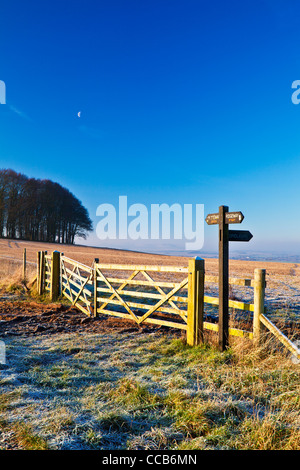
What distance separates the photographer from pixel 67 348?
5.97 meters

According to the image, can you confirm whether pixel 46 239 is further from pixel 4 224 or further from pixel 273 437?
pixel 273 437

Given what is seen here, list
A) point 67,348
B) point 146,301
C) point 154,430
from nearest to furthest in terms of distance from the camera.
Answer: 1. point 154,430
2. point 67,348
3. point 146,301

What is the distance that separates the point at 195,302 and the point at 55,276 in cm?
731

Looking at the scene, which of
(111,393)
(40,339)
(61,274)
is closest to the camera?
(111,393)

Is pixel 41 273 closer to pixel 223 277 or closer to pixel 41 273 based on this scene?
pixel 41 273

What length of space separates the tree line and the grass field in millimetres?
49609

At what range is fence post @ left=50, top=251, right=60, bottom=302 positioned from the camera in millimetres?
11727

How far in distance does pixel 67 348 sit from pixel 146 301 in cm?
514

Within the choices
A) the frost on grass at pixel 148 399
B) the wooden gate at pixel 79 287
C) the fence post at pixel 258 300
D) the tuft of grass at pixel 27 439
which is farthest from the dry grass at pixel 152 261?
the tuft of grass at pixel 27 439

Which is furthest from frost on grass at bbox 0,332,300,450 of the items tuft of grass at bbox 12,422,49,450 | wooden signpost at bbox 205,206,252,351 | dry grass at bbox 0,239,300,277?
dry grass at bbox 0,239,300,277

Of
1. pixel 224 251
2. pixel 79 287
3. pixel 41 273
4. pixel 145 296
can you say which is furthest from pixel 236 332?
pixel 41 273

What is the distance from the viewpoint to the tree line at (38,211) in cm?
5062

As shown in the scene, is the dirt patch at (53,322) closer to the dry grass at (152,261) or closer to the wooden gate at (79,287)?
the wooden gate at (79,287)
